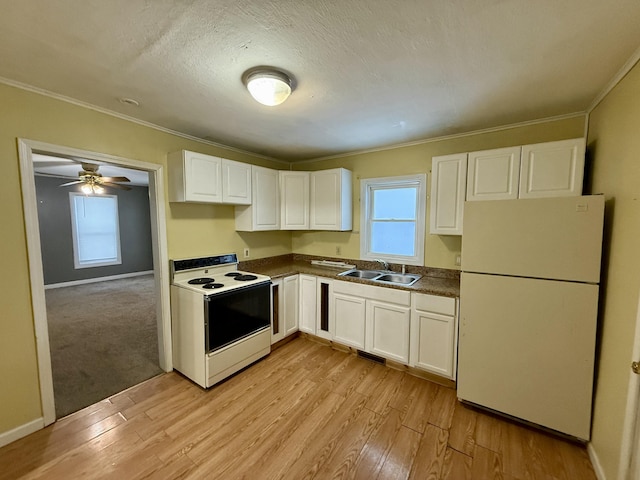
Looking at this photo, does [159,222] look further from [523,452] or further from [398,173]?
[523,452]

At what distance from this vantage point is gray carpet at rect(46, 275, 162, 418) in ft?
7.86

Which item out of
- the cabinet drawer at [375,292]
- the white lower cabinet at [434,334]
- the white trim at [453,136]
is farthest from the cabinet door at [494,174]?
the cabinet drawer at [375,292]

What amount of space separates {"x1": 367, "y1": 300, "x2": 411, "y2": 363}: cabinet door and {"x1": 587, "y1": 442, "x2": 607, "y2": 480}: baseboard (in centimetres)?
128

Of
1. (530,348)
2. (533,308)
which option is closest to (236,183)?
(533,308)

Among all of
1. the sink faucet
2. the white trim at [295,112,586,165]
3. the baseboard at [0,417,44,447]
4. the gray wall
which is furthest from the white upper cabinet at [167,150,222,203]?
the gray wall

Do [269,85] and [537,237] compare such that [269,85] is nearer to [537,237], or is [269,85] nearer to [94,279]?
[537,237]

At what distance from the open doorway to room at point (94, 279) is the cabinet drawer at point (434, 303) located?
2.70m

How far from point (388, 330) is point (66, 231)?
706 cm

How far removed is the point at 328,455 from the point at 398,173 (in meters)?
2.78

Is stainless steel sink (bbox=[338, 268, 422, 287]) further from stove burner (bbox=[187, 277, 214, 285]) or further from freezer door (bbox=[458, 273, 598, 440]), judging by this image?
stove burner (bbox=[187, 277, 214, 285])

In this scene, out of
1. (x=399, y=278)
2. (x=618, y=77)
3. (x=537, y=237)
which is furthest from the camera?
(x=399, y=278)

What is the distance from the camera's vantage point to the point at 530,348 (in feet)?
6.13

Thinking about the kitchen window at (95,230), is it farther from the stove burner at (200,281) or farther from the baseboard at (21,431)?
the baseboard at (21,431)

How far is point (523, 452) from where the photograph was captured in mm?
1741
